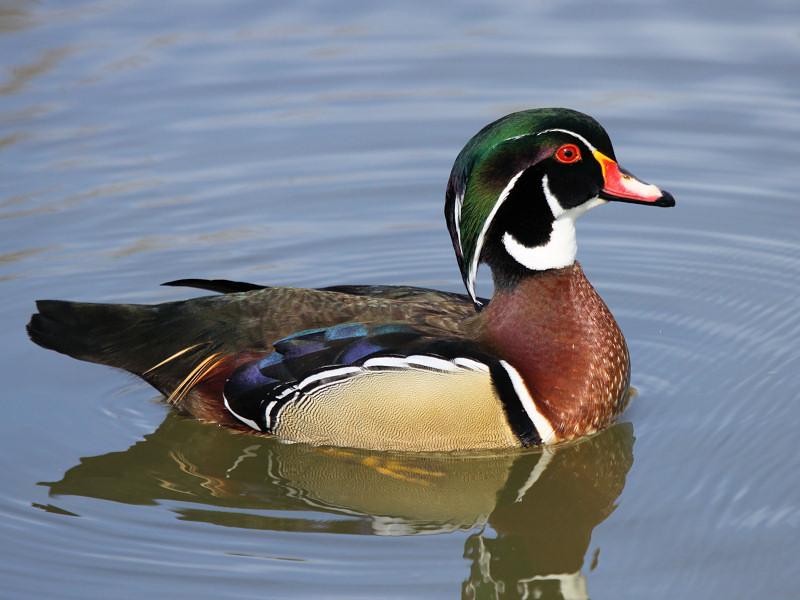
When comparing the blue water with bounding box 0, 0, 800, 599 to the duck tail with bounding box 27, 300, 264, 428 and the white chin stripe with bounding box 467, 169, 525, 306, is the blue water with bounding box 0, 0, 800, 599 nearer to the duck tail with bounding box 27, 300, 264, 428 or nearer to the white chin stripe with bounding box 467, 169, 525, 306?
the duck tail with bounding box 27, 300, 264, 428

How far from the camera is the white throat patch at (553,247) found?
6281 millimetres

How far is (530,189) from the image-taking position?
6.16 meters

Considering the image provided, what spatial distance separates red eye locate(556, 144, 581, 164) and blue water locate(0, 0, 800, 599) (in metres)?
1.43

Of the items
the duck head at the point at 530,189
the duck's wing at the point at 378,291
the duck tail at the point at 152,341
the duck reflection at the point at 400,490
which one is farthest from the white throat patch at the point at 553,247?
the duck tail at the point at 152,341

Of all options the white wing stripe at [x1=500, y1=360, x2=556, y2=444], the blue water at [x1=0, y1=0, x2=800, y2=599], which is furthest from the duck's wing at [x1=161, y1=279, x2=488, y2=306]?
the blue water at [x1=0, y1=0, x2=800, y2=599]

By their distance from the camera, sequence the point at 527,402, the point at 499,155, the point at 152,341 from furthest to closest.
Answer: the point at 152,341 → the point at 527,402 → the point at 499,155

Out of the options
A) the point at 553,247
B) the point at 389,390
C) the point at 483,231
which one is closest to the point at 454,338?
the point at 389,390

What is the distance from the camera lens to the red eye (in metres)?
6.09

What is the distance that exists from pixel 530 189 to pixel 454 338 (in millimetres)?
824

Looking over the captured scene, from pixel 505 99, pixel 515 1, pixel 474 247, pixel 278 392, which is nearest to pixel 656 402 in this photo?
pixel 474 247

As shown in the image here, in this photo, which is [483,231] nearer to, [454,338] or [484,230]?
[484,230]

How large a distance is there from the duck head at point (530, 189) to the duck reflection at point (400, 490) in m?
0.94

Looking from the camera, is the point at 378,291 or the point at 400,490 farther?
the point at 378,291

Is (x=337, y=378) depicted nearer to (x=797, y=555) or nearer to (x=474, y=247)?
(x=474, y=247)
